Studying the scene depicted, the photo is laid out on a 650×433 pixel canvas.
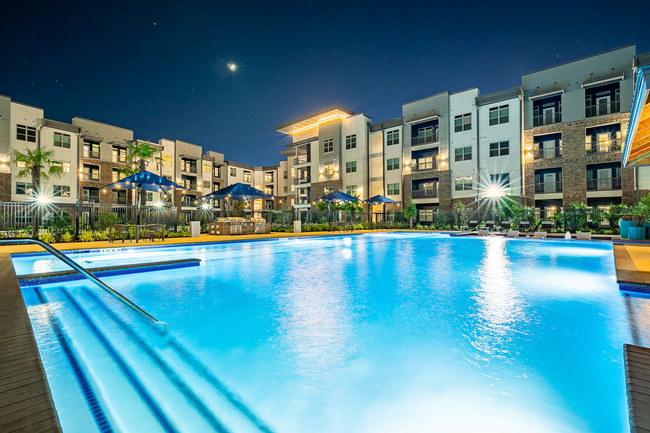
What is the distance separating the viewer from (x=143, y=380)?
2633mm

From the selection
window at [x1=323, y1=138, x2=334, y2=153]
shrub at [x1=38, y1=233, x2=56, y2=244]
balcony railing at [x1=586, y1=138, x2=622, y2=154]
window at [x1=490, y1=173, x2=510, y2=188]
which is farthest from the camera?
window at [x1=323, y1=138, x2=334, y2=153]

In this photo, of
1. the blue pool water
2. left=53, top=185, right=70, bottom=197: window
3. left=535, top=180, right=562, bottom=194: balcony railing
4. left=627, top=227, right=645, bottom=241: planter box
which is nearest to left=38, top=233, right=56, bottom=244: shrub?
the blue pool water

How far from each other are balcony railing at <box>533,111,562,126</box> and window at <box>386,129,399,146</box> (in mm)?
11907

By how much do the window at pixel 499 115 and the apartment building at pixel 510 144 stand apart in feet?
0.28

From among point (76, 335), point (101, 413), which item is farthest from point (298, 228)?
point (101, 413)

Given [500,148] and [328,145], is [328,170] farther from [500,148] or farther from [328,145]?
→ [500,148]

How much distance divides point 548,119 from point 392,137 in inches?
525

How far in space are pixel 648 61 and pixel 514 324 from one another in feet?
88.9

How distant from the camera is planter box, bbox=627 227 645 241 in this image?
10.9 meters

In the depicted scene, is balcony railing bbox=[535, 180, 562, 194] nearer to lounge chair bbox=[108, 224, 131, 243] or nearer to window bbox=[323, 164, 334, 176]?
window bbox=[323, 164, 334, 176]

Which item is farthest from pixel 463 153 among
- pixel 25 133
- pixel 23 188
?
pixel 25 133

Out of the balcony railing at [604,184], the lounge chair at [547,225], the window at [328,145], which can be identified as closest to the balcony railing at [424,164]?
the window at [328,145]

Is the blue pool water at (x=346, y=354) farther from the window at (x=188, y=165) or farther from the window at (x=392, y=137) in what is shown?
the window at (x=188, y=165)

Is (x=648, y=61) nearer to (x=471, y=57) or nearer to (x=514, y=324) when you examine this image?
(x=514, y=324)
